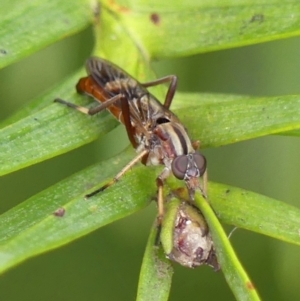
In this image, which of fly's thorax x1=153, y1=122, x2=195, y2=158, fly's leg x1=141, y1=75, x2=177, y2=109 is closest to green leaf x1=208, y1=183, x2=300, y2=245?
fly's thorax x1=153, y1=122, x2=195, y2=158

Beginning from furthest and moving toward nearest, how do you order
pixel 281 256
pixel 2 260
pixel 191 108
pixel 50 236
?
1. pixel 281 256
2. pixel 191 108
3. pixel 50 236
4. pixel 2 260

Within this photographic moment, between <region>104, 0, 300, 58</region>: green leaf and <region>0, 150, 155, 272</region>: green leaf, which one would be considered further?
<region>104, 0, 300, 58</region>: green leaf

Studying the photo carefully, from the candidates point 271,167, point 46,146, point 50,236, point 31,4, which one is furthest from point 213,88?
point 50,236

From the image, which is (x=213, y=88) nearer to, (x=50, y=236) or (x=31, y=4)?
(x=31, y=4)

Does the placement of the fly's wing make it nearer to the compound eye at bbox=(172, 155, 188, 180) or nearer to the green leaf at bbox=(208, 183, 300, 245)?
the compound eye at bbox=(172, 155, 188, 180)

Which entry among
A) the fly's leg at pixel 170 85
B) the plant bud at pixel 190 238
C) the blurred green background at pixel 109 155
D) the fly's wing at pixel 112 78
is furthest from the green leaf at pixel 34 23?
the blurred green background at pixel 109 155
